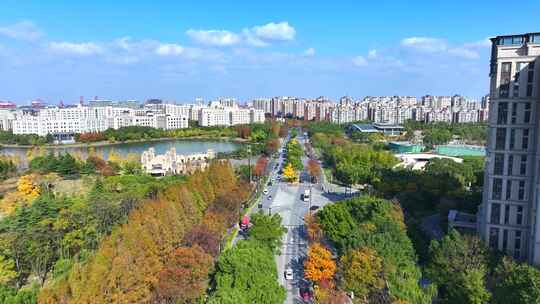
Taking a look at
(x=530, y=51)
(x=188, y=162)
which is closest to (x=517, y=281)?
(x=530, y=51)

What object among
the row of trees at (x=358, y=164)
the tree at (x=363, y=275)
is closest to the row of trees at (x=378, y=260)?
the tree at (x=363, y=275)

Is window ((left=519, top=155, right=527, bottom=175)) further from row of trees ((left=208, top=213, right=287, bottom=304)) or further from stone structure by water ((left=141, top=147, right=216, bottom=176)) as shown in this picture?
stone structure by water ((left=141, top=147, right=216, bottom=176))

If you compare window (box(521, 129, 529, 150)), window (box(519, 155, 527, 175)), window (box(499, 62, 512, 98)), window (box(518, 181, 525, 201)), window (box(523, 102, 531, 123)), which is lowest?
window (box(518, 181, 525, 201))

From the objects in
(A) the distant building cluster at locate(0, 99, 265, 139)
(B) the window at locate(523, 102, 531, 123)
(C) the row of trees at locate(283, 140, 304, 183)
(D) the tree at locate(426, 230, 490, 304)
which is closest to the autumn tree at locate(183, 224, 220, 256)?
(D) the tree at locate(426, 230, 490, 304)

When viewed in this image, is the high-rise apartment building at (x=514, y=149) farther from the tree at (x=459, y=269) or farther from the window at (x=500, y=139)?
the tree at (x=459, y=269)

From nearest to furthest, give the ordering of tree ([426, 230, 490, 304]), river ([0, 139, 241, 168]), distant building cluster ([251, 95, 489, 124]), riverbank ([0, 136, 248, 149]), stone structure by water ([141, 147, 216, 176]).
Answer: tree ([426, 230, 490, 304])
stone structure by water ([141, 147, 216, 176])
river ([0, 139, 241, 168])
riverbank ([0, 136, 248, 149])
distant building cluster ([251, 95, 489, 124])

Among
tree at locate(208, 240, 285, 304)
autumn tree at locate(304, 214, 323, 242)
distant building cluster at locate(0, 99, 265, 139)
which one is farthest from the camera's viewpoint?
distant building cluster at locate(0, 99, 265, 139)

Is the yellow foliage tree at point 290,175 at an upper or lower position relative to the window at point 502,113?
lower
